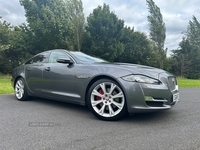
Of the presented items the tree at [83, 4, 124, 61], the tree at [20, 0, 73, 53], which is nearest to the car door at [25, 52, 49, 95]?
the tree at [20, 0, 73, 53]

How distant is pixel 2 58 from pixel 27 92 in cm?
1642

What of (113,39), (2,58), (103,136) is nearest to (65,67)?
(103,136)

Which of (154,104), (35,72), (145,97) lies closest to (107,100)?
(145,97)

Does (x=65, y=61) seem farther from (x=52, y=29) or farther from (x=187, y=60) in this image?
(x=187, y=60)

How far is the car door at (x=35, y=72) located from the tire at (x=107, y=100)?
1.66 meters

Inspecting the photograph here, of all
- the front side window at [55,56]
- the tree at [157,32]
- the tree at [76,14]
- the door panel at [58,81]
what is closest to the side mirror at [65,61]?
the door panel at [58,81]

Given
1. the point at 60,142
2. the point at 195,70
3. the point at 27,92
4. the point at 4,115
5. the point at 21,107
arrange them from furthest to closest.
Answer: the point at 195,70 → the point at 27,92 → the point at 21,107 → the point at 4,115 → the point at 60,142

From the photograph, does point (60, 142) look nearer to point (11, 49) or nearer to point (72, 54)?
point (72, 54)

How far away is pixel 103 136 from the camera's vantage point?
8.86 ft

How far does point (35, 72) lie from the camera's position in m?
4.80

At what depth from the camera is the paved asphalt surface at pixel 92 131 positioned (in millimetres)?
2395

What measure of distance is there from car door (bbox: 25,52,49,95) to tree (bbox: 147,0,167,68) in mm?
24732

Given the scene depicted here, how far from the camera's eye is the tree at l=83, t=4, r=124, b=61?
2222 cm

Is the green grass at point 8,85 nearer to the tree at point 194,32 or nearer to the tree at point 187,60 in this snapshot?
the tree at point 187,60
